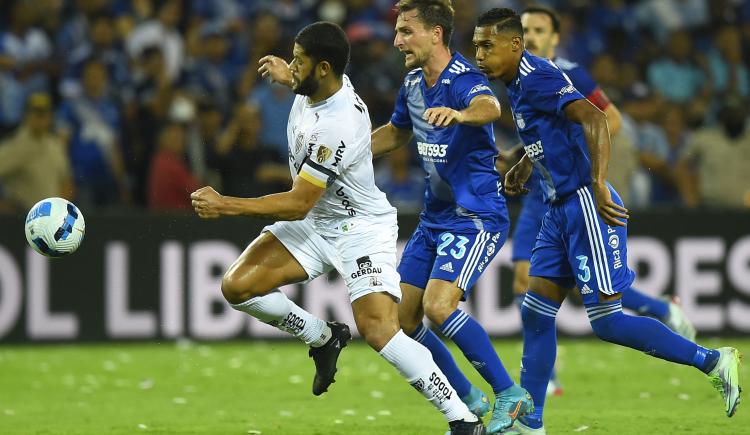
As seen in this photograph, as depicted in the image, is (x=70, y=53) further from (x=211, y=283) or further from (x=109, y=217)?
(x=211, y=283)

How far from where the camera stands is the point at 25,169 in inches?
538

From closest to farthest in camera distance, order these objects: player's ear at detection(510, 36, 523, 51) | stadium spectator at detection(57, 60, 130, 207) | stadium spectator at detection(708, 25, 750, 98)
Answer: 1. player's ear at detection(510, 36, 523, 51)
2. stadium spectator at detection(57, 60, 130, 207)
3. stadium spectator at detection(708, 25, 750, 98)

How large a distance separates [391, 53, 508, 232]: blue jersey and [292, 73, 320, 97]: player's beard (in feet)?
2.67

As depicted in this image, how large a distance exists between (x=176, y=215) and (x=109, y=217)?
700mm

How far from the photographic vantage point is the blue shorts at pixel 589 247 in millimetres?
7539

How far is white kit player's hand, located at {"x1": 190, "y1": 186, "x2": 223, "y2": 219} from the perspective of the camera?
22.5 ft

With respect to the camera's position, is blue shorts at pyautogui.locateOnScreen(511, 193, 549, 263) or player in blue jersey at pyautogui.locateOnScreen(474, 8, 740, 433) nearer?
player in blue jersey at pyautogui.locateOnScreen(474, 8, 740, 433)

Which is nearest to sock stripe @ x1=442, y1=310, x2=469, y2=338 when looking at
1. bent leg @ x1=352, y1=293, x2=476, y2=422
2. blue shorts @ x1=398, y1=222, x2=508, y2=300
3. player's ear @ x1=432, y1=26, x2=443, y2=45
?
blue shorts @ x1=398, y1=222, x2=508, y2=300

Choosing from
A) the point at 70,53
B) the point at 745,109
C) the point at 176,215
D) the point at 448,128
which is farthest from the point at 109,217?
the point at 745,109

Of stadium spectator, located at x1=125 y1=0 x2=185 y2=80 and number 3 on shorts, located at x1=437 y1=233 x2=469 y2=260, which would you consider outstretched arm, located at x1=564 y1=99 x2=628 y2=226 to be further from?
stadium spectator, located at x1=125 y1=0 x2=185 y2=80

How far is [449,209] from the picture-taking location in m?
8.13

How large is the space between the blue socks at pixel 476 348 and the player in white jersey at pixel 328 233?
1.11 feet

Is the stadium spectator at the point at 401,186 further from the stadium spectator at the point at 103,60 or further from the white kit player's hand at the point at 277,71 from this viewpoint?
the white kit player's hand at the point at 277,71

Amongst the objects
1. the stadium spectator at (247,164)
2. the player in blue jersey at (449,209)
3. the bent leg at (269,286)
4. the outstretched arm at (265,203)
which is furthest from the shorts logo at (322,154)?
the stadium spectator at (247,164)
